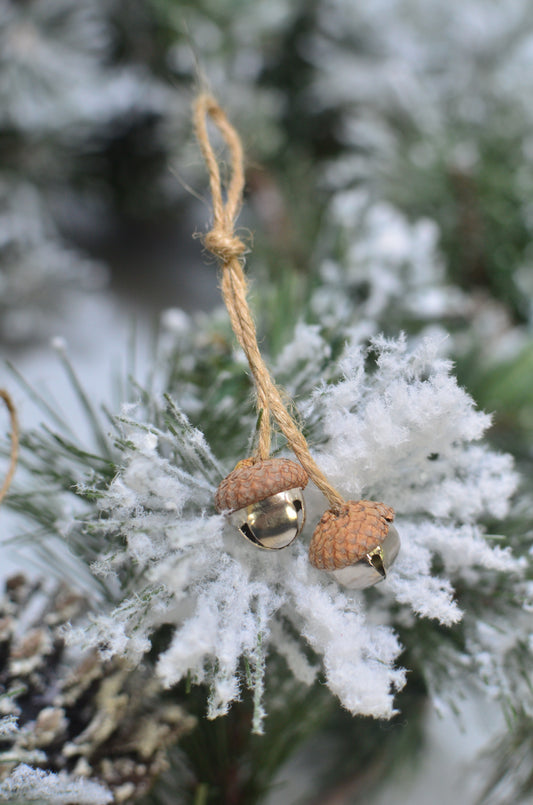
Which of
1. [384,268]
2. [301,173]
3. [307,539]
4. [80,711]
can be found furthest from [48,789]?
[301,173]

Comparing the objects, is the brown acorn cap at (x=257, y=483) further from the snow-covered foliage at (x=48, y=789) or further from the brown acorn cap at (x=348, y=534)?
Answer: the snow-covered foliage at (x=48, y=789)

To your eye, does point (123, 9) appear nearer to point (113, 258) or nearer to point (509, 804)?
point (113, 258)

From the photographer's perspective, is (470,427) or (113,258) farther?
(113,258)

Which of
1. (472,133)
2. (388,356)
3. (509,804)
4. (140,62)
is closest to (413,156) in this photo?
(472,133)

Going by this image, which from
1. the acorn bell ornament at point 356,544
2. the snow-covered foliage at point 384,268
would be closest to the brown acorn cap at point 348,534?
the acorn bell ornament at point 356,544

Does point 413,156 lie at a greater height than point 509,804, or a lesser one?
greater

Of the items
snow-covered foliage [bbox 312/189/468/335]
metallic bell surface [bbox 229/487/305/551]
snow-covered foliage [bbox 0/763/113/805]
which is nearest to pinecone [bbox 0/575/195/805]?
snow-covered foliage [bbox 0/763/113/805]

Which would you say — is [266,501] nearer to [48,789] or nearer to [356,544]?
[356,544]
